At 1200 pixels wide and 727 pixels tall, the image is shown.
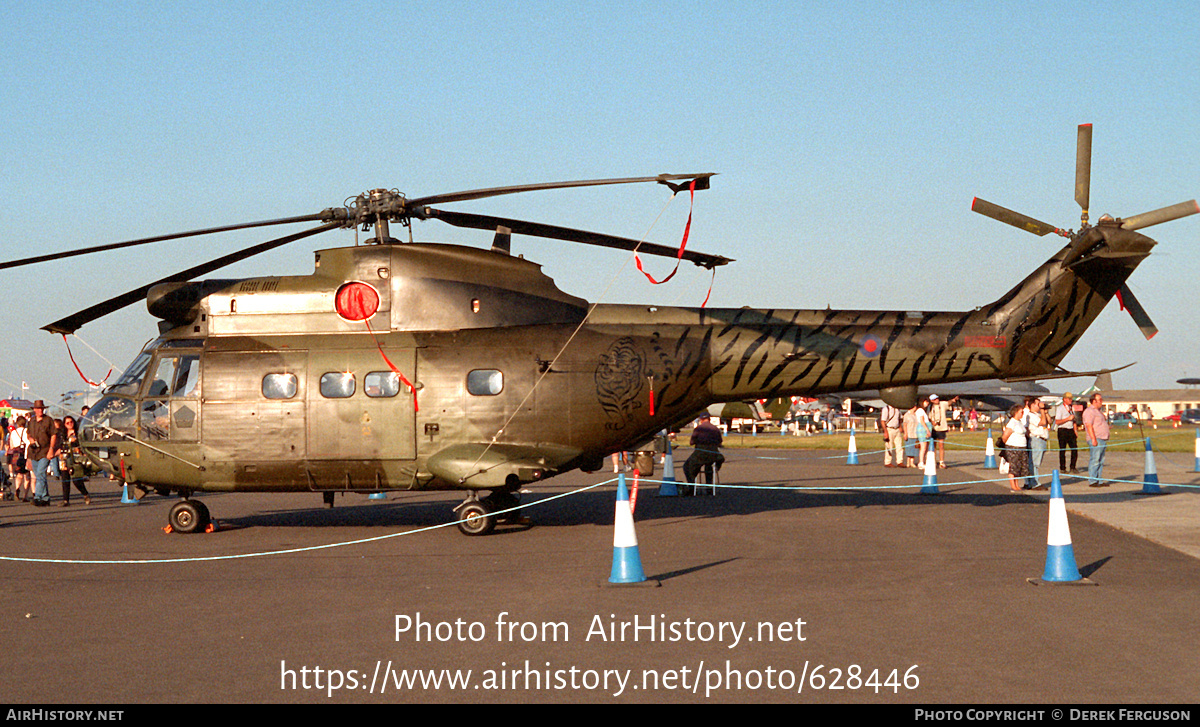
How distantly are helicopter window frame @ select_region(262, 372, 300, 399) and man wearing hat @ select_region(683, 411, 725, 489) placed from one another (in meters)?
8.81

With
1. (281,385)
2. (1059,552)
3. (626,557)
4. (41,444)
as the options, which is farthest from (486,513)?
(41,444)

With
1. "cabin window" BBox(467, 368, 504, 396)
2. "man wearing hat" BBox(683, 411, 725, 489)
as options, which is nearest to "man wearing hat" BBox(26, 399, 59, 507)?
"cabin window" BBox(467, 368, 504, 396)

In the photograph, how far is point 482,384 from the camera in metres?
14.9

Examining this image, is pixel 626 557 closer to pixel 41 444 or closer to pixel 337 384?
pixel 337 384

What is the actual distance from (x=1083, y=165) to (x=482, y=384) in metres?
8.88

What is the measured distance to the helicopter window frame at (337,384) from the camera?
14930 mm

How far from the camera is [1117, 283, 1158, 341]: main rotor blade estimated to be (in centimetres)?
1511

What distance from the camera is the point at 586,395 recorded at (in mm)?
14945

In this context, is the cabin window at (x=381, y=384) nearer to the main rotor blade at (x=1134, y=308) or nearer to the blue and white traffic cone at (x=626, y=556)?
the blue and white traffic cone at (x=626, y=556)

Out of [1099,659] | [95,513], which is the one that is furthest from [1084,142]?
[95,513]

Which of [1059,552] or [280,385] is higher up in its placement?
[280,385]

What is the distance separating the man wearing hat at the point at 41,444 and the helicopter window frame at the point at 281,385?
852 centimetres
